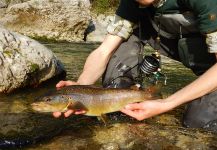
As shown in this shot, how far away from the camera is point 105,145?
12.9 feet

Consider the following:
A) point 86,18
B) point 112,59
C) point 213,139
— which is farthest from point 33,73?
point 86,18

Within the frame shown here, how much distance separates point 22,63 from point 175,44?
86.9 inches

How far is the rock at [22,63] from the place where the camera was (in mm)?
5855

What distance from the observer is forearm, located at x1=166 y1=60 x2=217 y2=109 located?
379 centimetres

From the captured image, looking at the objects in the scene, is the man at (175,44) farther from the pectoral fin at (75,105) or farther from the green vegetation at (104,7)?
the green vegetation at (104,7)

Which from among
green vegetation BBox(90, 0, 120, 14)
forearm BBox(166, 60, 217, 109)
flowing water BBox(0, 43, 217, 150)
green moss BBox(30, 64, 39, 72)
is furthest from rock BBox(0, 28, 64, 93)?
green vegetation BBox(90, 0, 120, 14)

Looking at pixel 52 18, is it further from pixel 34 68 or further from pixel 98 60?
pixel 98 60

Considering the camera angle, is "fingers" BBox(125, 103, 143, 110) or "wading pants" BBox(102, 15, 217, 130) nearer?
"fingers" BBox(125, 103, 143, 110)

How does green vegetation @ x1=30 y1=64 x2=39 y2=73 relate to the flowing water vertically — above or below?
above

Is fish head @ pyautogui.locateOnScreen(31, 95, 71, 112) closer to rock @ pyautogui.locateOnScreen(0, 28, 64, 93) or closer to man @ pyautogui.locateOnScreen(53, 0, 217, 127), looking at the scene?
man @ pyautogui.locateOnScreen(53, 0, 217, 127)

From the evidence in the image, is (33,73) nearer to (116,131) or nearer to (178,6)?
(116,131)

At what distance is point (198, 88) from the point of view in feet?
12.5

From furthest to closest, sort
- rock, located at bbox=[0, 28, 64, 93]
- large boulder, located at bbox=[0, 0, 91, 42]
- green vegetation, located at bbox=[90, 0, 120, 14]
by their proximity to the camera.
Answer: green vegetation, located at bbox=[90, 0, 120, 14], large boulder, located at bbox=[0, 0, 91, 42], rock, located at bbox=[0, 28, 64, 93]

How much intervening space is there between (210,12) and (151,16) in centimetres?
121
